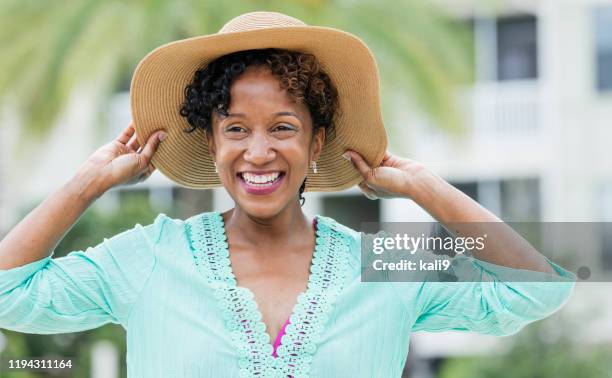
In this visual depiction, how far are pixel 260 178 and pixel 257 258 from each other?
0.24 metres

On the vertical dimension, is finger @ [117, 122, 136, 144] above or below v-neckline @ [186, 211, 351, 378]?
above

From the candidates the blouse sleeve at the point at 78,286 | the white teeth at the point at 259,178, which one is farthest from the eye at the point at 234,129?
the blouse sleeve at the point at 78,286

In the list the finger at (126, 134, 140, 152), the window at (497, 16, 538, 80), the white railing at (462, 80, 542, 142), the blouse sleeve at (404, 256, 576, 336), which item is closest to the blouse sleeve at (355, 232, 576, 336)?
the blouse sleeve at (404, 256, 576, 336)

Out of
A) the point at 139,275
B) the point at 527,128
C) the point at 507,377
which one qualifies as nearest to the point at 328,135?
the point at 139,275

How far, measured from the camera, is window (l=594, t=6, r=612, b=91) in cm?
1568

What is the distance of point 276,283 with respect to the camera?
3.06 metres

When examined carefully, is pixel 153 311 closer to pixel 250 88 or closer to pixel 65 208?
pixel 65 208

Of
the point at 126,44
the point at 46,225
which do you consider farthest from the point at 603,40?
the point at 46,225

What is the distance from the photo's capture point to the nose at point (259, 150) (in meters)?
2.93

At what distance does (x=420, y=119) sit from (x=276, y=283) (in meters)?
10.4

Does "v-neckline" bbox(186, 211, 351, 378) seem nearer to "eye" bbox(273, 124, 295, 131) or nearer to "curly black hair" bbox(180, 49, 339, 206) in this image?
"curly black hair" bbox(180, 49, 339, 206)

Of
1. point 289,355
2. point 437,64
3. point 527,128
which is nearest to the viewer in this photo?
point 289,355

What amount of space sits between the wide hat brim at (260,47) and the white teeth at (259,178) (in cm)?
31

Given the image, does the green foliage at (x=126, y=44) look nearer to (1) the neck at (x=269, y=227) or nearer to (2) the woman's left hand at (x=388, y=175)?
(2) the woman's left hand at (x=388, y=175)
